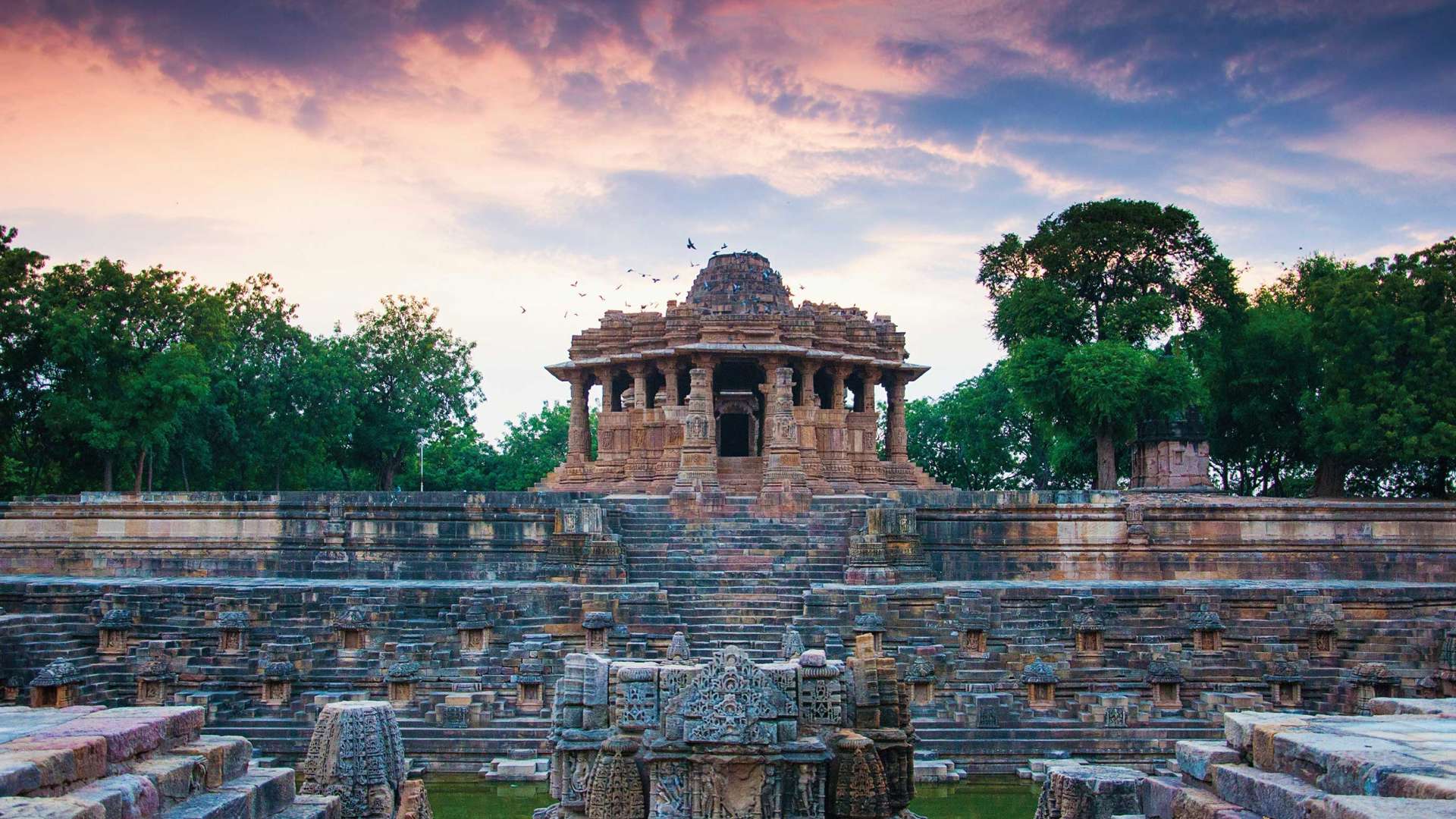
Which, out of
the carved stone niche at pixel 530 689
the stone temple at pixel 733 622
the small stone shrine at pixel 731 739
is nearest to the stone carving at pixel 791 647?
the stone temple at pixel 733 622

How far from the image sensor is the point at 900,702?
348 inches

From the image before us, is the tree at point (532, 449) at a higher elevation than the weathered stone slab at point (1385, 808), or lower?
higher

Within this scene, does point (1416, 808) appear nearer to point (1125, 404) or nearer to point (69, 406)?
point (1125, 404)

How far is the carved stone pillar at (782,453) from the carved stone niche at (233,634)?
10.1m

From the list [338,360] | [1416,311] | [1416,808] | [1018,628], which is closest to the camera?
[1416,808]

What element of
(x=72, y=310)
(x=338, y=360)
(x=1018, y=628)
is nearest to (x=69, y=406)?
(x=72, y=310)

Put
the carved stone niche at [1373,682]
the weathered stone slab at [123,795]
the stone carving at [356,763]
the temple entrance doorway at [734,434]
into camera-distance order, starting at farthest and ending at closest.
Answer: the temple entrance doorway at [734,434]
the carved stone niche at [1373,682]
the stone carving at [356,763]
the weathered stone slab at [123,795]

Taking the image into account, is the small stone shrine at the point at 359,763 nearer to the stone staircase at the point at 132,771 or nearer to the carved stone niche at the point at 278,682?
the stone staircase at the point at 132,771

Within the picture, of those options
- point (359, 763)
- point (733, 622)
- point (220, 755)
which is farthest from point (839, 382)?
point (220, 755)

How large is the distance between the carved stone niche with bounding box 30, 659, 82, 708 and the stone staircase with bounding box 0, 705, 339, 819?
6995mm

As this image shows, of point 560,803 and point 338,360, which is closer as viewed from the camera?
point 560,803

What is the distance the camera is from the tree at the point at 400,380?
40.6 m

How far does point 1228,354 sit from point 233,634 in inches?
1076

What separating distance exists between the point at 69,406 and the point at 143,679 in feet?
52.4
